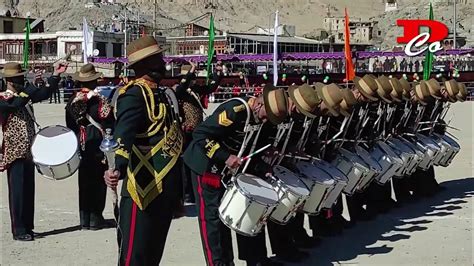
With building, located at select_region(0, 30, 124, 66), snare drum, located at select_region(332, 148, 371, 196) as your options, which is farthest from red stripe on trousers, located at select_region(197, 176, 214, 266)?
building, located at select_region(0, 30, 124, 66)

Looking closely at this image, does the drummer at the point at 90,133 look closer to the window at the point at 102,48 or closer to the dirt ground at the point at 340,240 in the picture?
the dirt ground at the point at 340,240

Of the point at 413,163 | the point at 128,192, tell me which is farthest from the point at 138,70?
the point at 413,163

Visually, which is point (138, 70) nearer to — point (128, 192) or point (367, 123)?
point (128, 192)

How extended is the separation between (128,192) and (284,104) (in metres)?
1.64

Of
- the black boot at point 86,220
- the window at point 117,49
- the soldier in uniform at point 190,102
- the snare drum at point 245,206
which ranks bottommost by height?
the black boot at point 86,220

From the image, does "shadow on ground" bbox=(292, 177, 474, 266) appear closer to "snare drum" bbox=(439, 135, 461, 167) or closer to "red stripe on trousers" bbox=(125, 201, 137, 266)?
"snare drum" bbox=(439, 135, 461, 167)

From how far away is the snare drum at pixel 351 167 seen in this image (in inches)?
327

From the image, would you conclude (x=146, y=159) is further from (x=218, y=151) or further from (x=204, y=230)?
(x=204, y=230)

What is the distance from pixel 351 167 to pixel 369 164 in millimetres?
388

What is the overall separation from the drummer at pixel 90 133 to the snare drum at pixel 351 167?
2.47 meters

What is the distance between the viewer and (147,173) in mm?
5297

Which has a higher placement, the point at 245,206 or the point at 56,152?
the point at 56,152

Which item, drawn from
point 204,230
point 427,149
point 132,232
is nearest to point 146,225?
point 132,232

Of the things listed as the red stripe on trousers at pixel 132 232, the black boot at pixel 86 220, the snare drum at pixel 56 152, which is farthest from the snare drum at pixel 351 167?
the red stripe on trousers at pixel 132 232
